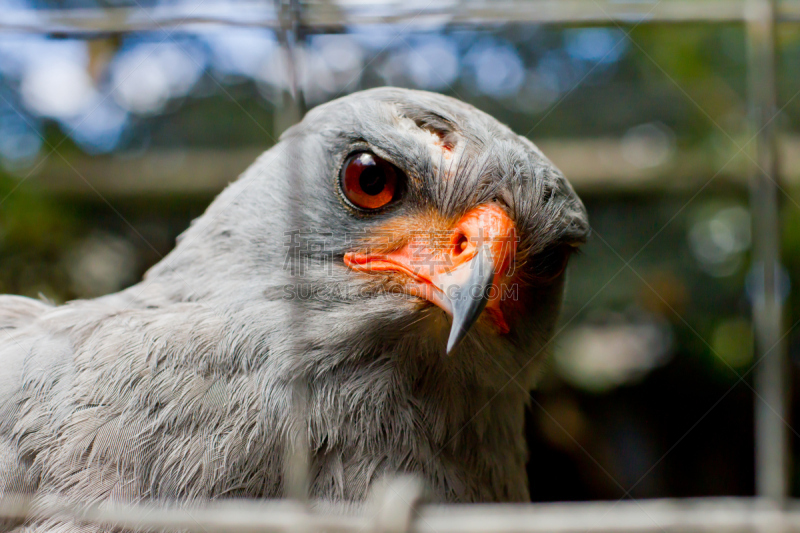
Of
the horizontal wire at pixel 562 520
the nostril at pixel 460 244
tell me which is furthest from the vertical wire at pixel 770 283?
the nostril at pixel 460 244

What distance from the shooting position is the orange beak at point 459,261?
121 cm

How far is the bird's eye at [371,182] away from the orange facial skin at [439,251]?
0.08 m

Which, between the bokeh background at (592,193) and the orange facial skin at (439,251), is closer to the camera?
the orange facial skin at (439,251)

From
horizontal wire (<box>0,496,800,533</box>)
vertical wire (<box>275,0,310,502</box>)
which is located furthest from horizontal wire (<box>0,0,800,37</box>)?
horizontal wire (<box>0,496,800,533</box>)

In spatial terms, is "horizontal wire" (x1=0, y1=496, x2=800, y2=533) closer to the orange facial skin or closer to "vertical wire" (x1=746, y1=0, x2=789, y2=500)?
"vertical wire" (x1=746, y1=0, x2=789, y2=500)

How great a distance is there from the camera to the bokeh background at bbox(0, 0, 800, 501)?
3.10 metres

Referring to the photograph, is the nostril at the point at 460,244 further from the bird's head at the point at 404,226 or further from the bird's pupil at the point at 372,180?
the bird's pupil at the point at 372,180

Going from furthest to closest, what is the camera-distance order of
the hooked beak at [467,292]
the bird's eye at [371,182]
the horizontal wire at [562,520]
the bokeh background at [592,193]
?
the bokeh background at [592,193] < the bird's eye at [371,182] < the hooked beak at [467,292] < the horizontal wire at [562,520]

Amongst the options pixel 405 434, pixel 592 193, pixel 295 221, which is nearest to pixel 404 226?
pixel 295 221

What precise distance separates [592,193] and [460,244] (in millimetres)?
2509

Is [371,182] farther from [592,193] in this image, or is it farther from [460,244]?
[592,193]

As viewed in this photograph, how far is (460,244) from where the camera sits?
4.41 ft

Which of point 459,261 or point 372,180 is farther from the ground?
point 372,180

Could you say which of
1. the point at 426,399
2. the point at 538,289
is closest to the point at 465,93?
the point at 538,289
